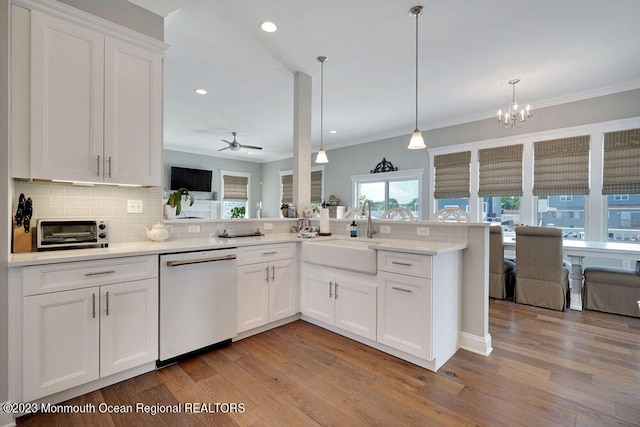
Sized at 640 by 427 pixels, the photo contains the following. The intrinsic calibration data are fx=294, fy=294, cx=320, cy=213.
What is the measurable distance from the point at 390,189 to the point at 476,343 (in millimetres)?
4572

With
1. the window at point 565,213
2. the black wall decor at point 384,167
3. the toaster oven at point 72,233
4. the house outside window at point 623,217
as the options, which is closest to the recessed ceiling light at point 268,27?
the toaster oven at point 72,233

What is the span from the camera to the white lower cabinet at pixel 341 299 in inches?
97.7

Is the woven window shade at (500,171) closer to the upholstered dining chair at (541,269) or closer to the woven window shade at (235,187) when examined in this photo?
the upholstered dining chair at (541,269)

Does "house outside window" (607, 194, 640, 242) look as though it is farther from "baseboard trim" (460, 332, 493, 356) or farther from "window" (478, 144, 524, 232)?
"baseboard trim" (460, 332, 493, 356)

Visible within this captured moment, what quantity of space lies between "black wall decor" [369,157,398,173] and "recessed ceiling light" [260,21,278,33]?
4.21 m

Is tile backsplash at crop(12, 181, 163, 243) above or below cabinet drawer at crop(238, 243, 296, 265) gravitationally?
above

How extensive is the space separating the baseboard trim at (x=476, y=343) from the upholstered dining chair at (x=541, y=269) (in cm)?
163

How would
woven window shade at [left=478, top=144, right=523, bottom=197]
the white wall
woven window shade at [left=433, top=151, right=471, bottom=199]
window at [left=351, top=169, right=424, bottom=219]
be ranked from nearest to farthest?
the white wall → woven window shade at [left=478, top=144, right=523, bottom=197] → woven window shade at [left=433, top=151, right=471, bottom=199] → window at [left=351, top=169, right=424, bottom=219]

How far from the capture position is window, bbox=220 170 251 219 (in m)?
8.89

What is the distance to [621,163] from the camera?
4012 mm

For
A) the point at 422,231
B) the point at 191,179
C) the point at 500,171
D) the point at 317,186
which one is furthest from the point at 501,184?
the point at 191,179

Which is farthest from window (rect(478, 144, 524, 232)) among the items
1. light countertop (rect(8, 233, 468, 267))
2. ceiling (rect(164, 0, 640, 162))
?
light countertop (rect(8, 233, 468, 267))

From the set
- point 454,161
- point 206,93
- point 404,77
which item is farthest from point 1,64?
point 454,161

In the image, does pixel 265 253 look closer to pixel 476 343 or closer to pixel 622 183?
pixel 476 343
